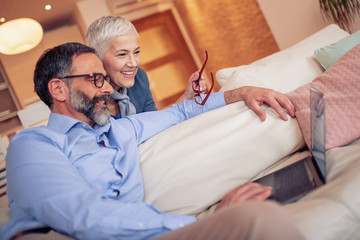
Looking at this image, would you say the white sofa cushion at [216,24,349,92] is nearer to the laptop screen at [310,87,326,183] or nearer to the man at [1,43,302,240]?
the man at [1,43,302,240]

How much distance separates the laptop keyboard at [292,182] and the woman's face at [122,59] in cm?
95

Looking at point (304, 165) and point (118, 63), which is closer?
point (304, 165)

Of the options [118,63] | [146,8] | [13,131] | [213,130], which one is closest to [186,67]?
[146,8]

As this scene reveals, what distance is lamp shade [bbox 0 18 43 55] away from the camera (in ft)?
10.6

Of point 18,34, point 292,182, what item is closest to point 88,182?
point 292,182

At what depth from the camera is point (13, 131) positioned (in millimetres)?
4223

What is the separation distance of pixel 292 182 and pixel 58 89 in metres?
0.94

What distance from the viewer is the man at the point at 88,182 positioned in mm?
539

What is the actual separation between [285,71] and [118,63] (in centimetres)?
86

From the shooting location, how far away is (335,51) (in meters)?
1.51

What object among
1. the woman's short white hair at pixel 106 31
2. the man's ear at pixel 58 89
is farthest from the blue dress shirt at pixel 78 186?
the woman's short white hair at pixel 106 31

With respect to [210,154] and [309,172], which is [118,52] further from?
[309,172]

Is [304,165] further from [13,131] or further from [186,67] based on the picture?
[186,67]

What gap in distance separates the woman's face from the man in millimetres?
239
